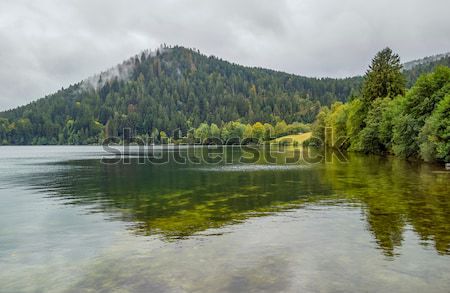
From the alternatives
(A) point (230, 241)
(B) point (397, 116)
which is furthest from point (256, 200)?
(B) point (397, 116)

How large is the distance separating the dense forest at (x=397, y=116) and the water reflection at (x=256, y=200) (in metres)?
14.1

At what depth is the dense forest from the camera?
54031 millimetres

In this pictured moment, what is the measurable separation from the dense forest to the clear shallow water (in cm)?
2454

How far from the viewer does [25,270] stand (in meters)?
13.6

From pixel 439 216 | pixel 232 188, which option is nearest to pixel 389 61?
pixel 232 188

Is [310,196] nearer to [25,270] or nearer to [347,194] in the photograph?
[347,194]

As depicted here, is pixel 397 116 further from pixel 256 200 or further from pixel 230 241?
pixel 230 241

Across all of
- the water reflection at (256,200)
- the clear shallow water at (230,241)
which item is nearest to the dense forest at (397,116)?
the water reflection at (256,200)

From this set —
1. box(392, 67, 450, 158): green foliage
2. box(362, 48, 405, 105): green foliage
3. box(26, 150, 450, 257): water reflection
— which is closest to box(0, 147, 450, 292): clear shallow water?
box(26, 150, 450, 257): water reflection

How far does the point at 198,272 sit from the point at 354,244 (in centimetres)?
687

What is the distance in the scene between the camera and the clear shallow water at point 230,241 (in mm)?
12062

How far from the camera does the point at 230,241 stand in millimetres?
16766

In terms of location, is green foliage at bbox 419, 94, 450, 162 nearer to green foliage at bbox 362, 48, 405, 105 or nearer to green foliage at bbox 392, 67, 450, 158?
green foliage at bbox 392, 67, 450, 158

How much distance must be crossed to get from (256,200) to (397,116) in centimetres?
5229
